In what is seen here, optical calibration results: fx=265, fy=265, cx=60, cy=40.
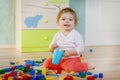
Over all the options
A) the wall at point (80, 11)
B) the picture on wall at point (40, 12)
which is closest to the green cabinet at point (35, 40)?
the picture on wall at point (40, 12)

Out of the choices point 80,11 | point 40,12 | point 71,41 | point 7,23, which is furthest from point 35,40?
point 71,41

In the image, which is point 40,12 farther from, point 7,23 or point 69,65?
point 69,65

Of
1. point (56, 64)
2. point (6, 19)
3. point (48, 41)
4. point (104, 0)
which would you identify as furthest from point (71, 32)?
point (104, 0)

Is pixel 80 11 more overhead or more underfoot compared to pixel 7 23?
more overhead

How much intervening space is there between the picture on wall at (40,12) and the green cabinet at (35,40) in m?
0.05

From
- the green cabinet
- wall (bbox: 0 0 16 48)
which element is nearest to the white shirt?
the green cabinet

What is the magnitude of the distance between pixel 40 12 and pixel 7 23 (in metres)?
0.52

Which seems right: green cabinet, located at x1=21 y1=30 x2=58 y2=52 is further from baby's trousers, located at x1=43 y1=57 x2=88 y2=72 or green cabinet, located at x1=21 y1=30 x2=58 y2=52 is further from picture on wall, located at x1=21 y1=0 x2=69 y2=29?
baby's trousers, located at x1=43 y1=57 x2=88 y2=72

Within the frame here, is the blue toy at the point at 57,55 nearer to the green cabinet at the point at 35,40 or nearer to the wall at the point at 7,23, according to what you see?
the green cabinet at the point at 35,40

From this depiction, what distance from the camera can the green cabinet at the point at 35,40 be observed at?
2.51m

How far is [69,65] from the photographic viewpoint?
1.59m

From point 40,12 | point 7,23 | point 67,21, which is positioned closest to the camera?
point 67,21

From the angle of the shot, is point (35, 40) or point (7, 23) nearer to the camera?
point (35, 40)

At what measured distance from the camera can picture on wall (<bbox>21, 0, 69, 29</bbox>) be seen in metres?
2.48
